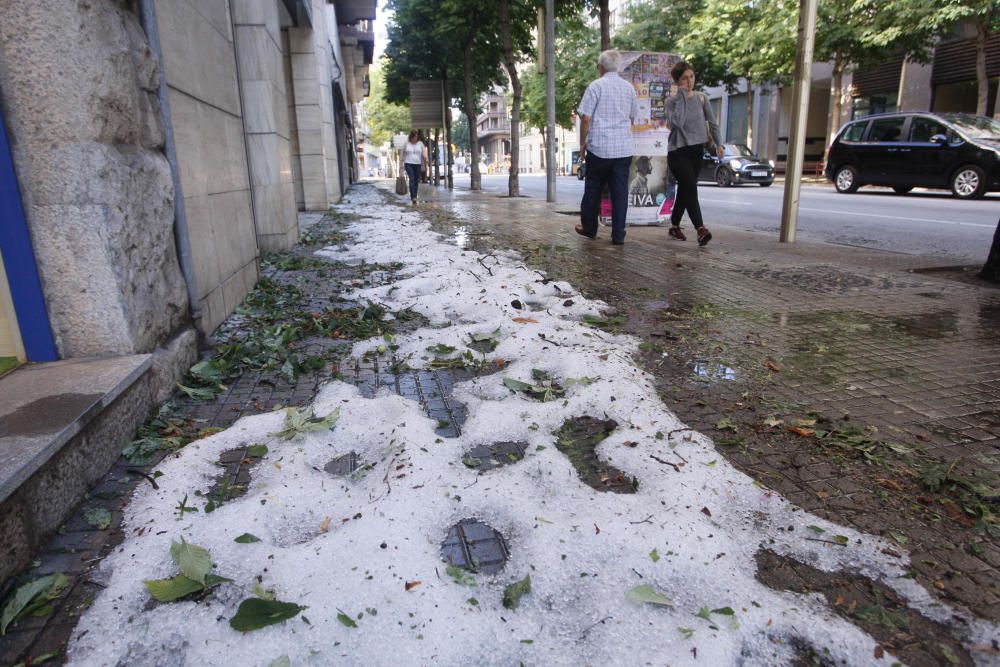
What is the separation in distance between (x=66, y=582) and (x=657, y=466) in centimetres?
186

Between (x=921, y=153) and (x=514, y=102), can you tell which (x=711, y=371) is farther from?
(x=514, y=102)

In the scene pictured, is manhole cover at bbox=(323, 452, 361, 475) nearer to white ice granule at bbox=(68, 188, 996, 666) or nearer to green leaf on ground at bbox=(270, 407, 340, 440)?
white ice granule at bbox=(68, 188, 996, 666)

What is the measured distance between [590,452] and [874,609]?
110 cm

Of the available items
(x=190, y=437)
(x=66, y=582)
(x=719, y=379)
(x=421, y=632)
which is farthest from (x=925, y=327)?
(x=66, y=582)

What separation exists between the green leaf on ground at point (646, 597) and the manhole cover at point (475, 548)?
370mm

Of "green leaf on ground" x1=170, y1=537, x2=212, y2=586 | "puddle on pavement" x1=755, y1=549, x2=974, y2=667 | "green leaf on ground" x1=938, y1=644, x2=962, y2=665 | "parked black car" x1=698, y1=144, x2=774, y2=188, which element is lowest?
"green leaf on ground" x1=938, y1=644, x2=962, y2=665

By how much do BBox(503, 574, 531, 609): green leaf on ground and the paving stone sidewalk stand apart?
101cm

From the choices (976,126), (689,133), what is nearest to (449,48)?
(976,126)

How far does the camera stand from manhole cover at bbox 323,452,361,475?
8.11 feet

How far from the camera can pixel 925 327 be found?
14.3ft

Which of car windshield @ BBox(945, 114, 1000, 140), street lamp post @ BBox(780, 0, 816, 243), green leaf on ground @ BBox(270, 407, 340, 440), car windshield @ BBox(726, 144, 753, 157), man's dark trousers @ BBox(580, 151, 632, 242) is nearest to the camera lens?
green leaf on ground @ BBox(270, 407, 340, 440)

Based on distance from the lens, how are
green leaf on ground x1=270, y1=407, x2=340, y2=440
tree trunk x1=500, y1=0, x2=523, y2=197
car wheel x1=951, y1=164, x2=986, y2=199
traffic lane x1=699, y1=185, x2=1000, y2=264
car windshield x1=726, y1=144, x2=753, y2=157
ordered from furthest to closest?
car windshield x1=726, y1=144, x2=753, y2=157, tree trunk x1=500, y1=0, x2=523, y2=197, car wheel x1=951, y1=164, x2=986, y2=199, traffic lane x1=699, y1=185, x2=1000, y2=264, green leaf on ground x1=270, y1=407, x2=340, y2=440

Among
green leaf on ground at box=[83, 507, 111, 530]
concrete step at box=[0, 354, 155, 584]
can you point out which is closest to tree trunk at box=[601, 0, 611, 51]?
concrete step at box=[0, 354, 155, 584]

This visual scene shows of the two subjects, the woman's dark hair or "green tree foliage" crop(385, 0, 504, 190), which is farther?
"green tree foliage" crop(385, 0, 504, 190)
